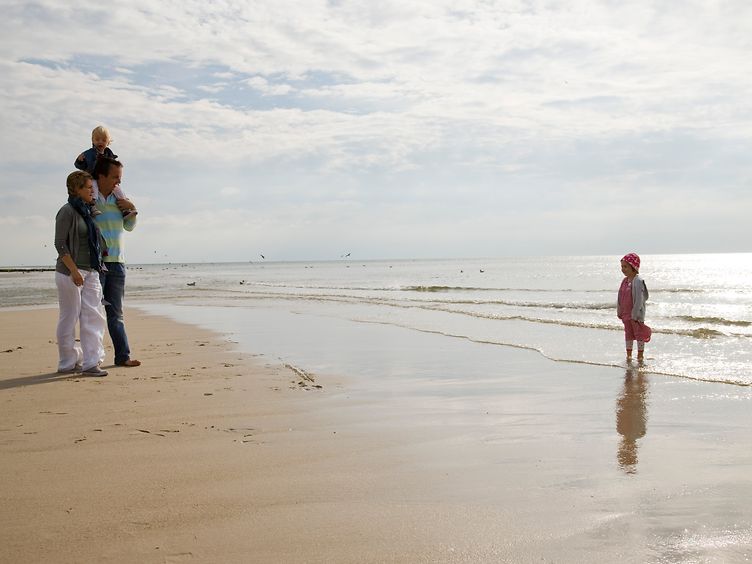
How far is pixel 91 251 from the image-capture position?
633 centimetres

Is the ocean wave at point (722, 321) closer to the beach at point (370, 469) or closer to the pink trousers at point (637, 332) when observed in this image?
the pink trousers at point (637, 332)

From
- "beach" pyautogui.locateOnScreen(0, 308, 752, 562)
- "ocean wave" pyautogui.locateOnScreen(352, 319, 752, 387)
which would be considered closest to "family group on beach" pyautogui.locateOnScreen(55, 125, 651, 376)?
"beach" pyautogui.locateOnScreen(0, 308, 752, 562)

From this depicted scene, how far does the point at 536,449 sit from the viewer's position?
3.93 m

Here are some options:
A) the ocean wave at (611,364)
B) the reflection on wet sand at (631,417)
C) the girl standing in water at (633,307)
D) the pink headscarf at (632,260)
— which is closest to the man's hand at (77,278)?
the reflection on wet sand at (631,417)

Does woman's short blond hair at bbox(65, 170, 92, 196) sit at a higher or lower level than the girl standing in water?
higher

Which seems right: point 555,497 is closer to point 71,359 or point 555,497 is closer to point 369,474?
point 369,474

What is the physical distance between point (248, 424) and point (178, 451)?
0.83 m

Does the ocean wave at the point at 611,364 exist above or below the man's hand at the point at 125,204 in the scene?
below

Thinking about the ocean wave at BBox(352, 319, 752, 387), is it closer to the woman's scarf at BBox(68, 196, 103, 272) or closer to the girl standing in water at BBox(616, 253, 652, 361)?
the girl standing in water at BBox(616, 253, 652, 361)

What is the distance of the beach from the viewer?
2.53 meters

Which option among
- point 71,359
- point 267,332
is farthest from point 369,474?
point 267,332

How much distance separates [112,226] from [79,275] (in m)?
0.80

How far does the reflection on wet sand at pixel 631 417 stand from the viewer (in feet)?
12.4

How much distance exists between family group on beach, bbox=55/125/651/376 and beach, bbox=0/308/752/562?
43cm
